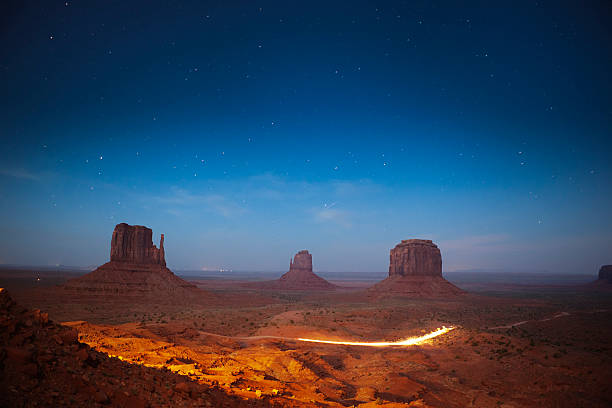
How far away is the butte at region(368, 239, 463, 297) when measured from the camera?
86.0 metres

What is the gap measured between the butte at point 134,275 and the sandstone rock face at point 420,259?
5938 centimetres

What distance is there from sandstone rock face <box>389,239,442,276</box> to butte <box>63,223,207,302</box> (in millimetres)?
59379

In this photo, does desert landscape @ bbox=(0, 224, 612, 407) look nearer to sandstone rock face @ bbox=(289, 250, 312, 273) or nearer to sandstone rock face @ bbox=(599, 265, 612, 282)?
sandstone rock face @ bbox=(289, 250, 312, 273)

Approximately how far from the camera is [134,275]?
222ft

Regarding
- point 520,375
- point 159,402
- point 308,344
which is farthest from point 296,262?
point 159,402

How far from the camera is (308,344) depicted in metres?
29.3

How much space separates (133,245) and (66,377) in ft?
235

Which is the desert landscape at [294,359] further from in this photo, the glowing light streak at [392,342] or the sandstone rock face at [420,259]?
the sandstone rock face at [420,259]

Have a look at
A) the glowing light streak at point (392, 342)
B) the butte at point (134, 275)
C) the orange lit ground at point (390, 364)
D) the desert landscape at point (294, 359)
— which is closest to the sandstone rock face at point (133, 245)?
the butte at point (134, 275)

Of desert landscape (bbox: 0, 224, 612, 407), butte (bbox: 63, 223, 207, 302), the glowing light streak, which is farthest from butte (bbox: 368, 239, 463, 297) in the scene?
butte (bbox: 63, 223, 207, 302)

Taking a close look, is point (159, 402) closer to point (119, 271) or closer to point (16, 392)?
point (16, 392)

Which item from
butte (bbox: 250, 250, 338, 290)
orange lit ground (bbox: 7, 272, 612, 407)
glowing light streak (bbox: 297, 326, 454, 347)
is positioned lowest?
butte (bbox: 250, 250, 338, 290)

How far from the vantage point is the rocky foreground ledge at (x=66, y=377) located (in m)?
6.86

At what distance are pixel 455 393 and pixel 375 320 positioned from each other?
28.6 m
